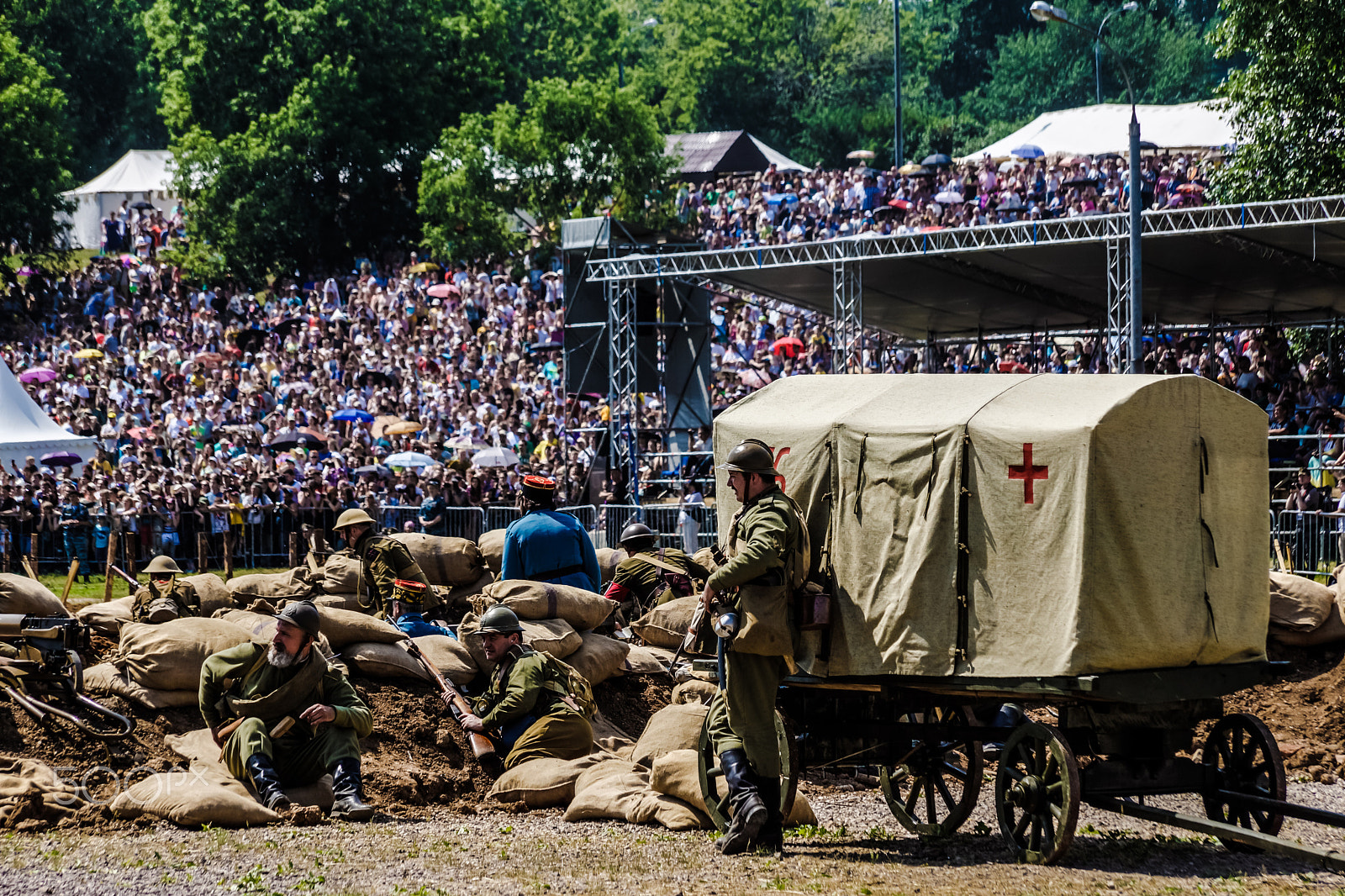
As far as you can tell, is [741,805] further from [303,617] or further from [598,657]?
[598,657]

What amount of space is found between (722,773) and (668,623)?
189 inches

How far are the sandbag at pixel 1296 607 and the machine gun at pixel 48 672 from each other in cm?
899

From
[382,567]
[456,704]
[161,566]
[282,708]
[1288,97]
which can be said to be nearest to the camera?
[282,708]

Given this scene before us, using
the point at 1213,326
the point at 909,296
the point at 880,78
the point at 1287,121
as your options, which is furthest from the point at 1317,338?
the point at 880,78

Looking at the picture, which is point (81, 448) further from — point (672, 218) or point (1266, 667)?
point (1266, 667)

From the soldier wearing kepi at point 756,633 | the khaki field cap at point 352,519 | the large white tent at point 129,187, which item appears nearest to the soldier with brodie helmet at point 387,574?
the khaki field cap at point 352,519

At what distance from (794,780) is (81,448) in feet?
75.6

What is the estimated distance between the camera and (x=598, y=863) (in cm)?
760

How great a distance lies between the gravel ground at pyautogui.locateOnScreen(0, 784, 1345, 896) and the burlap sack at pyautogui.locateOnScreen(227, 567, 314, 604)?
3.92m

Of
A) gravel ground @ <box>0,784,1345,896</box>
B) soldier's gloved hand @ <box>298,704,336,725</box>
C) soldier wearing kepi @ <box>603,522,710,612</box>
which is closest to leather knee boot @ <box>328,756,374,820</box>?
gravel ground @ <box>0,784,1345,896</box>

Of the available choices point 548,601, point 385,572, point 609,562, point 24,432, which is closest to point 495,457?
point 24,432

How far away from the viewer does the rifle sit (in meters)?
10.2

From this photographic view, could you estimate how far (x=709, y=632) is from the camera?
27.0 ft

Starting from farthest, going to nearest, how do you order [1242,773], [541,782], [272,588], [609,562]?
[609,562], [272,588], [541,782], [1242,773]
